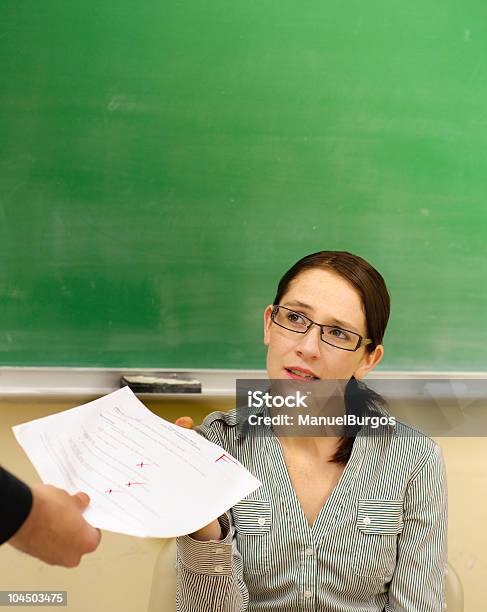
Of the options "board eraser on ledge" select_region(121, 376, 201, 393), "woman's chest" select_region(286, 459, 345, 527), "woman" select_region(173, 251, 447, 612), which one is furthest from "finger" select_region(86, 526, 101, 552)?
"board eraser on ledge" select_region(121, 376, 201, 393)

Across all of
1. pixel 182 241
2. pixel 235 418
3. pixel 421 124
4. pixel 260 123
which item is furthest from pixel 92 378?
pixel 421 124

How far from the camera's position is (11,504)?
0.89m

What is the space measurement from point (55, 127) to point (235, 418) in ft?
3.04

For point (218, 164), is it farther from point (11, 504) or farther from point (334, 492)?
point (11, 504)

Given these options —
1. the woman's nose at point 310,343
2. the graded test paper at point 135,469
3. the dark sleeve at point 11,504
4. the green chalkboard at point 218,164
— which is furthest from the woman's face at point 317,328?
the dark sleeve at point 11,504

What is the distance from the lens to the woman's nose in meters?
1.39

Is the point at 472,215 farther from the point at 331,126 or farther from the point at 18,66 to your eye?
the point at 18,66

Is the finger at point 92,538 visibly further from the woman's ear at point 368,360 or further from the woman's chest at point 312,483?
the woman's ear at point 368,360

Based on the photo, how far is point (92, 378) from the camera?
1.87m

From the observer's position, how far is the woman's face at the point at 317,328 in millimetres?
1395

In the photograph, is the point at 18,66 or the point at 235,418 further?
the point at 18,66

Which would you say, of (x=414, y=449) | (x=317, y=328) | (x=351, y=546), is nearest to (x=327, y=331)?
(x=317, y=328)

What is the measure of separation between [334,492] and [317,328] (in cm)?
33

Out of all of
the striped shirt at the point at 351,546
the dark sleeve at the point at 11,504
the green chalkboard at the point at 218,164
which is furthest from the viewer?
the green chalkboard at the point at 218,164
